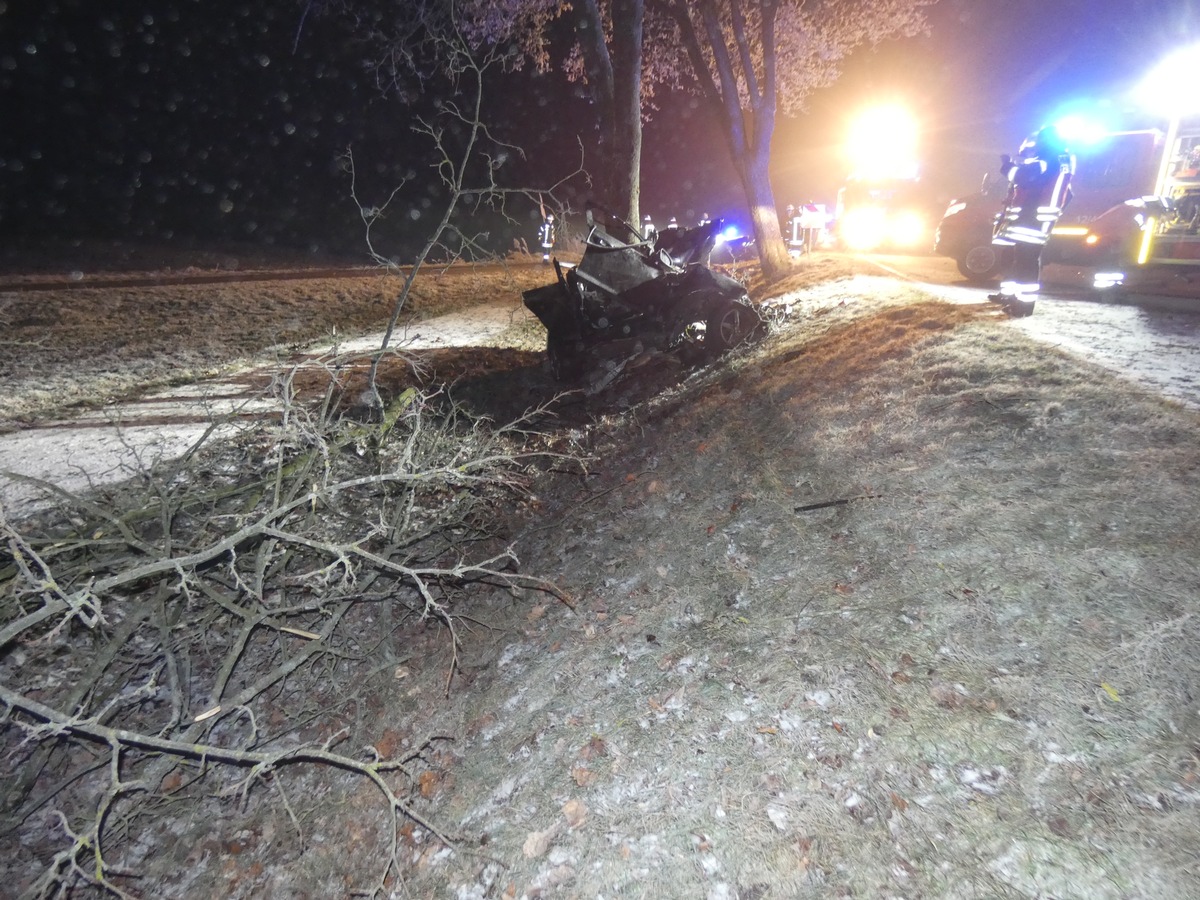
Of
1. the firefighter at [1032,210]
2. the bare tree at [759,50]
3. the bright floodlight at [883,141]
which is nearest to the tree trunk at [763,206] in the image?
the bare tree at [759,50]

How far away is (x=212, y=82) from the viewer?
21125 millimetres

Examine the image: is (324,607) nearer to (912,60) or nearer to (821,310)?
(821,310)

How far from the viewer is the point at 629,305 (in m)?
7.14

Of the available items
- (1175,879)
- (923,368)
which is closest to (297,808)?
(1175,879)

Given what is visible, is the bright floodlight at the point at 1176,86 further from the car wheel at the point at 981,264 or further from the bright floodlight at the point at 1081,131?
the car wheel at the point at 981,264

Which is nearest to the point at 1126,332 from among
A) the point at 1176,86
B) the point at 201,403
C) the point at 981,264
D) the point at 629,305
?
the point at 981,264

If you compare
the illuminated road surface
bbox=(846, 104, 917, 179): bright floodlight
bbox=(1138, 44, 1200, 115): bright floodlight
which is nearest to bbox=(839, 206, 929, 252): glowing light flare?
bbox=(846, 104, 917, 179): bright floodlight

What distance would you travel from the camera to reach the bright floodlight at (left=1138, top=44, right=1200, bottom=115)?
32.7 ft

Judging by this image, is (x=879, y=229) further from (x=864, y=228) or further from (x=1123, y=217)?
(x=1123, y=217)

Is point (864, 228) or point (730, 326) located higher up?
point (864, 228)

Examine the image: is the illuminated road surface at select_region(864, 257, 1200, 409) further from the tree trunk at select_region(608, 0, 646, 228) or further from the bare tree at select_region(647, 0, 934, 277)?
the tree trunk at select_region(608, 0, 646, 228)

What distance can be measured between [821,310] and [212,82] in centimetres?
2266

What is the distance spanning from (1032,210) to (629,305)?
4.17 m

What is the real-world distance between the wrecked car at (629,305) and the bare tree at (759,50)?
16.5 ft
